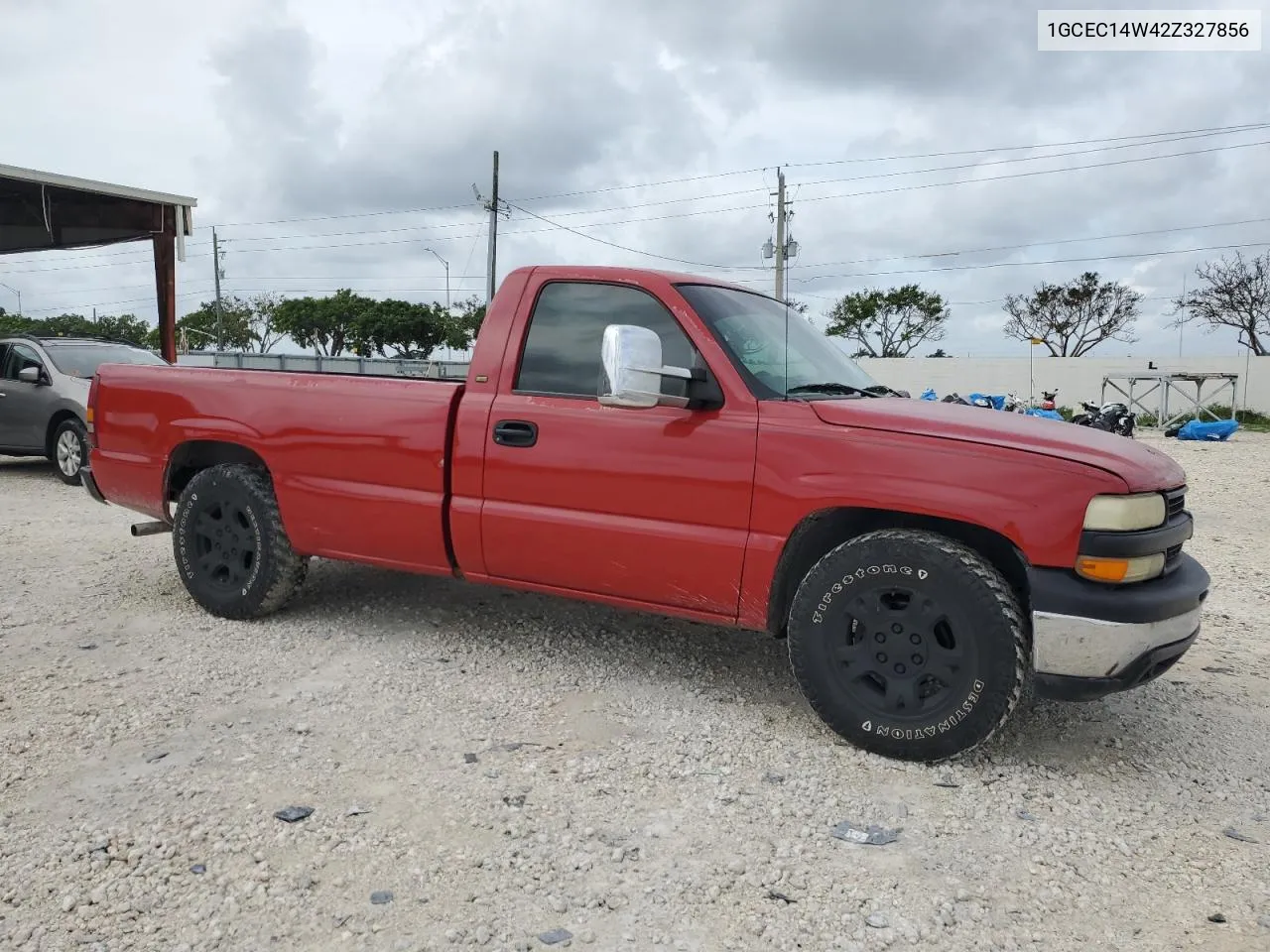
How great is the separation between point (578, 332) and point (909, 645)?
72.0 inches

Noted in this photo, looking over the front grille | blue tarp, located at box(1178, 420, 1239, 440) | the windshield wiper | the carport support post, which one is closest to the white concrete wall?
blue tarp, located at box(1178, 420, 1239, 440)

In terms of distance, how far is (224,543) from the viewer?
462 centimetres

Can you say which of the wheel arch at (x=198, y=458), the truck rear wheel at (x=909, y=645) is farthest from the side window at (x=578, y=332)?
the wheel arch at (x=198, y=458)

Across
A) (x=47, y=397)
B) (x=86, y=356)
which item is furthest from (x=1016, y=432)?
(x=86, y=356)

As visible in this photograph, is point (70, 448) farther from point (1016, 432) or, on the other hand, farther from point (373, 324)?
point (373, 324)

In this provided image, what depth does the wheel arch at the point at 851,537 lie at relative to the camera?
317 cm

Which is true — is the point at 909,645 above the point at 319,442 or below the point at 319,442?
below

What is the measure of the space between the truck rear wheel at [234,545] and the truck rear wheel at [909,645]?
2.65m

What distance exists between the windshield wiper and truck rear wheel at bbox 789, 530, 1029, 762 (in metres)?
0.67

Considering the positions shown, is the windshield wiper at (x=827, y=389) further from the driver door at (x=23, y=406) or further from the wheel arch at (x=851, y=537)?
the driver door at (x=23, y=406)

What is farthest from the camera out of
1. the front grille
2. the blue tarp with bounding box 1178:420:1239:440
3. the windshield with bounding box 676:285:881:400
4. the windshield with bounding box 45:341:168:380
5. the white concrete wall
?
the white concrete wall

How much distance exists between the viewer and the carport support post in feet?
53.1

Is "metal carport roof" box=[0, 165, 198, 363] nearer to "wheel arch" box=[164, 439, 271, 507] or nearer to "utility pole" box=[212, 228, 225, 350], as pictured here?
"wheel arch" box=[164, 439, 271, 507]

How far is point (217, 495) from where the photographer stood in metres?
4.58
